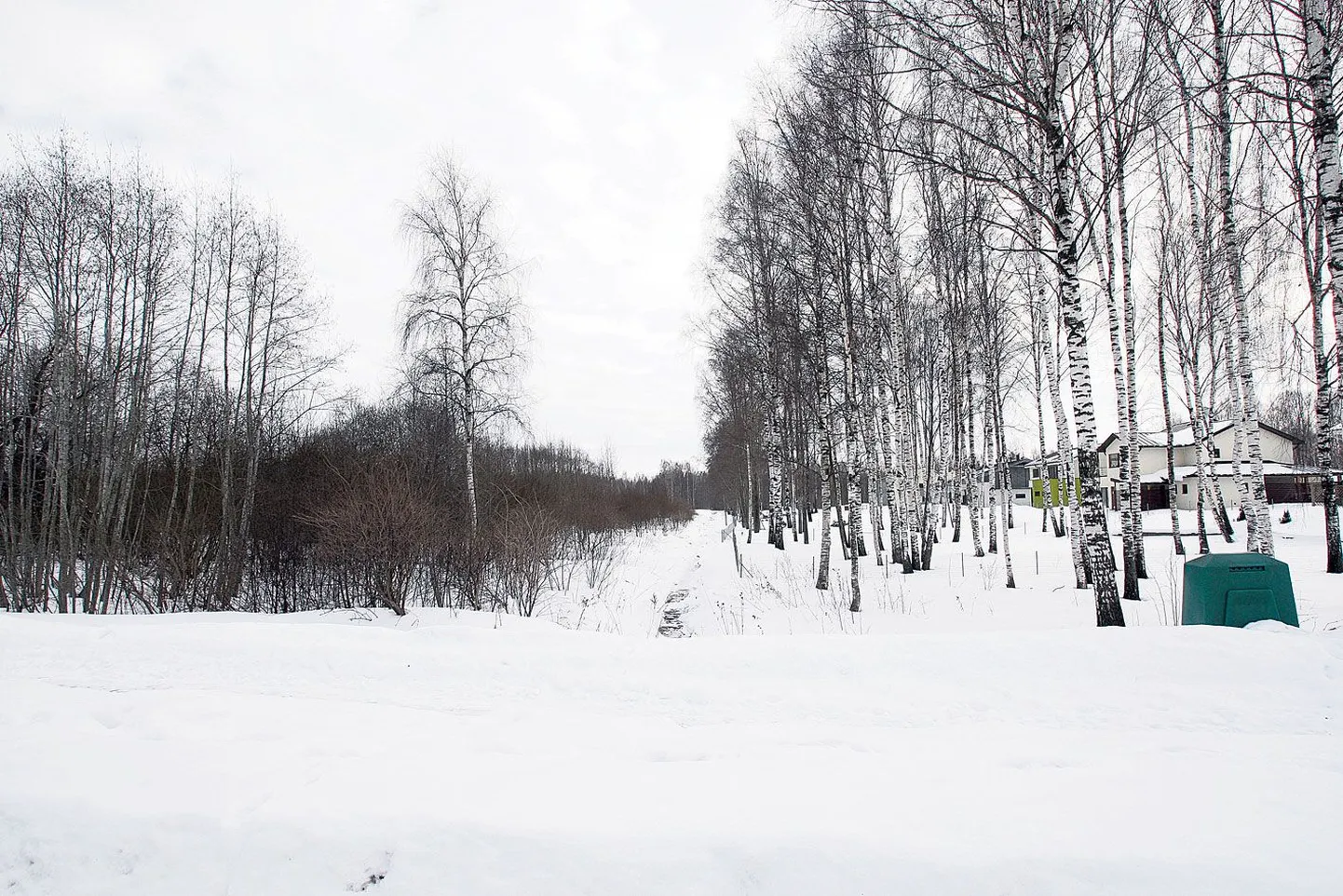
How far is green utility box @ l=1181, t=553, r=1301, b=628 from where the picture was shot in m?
4.59

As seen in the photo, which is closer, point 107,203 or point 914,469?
point 107,203

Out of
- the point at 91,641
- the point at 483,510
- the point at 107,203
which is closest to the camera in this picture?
the point at 91,641

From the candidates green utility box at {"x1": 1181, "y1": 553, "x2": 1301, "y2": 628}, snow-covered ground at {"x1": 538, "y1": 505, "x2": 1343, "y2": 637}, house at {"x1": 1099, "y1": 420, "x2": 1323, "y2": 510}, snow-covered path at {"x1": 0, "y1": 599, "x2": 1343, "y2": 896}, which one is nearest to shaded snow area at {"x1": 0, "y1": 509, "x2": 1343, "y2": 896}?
snow-covered path at {"x1": 0, "y1": 599, "x2": 1343, "y2": 896}

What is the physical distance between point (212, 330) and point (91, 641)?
13.1 metres

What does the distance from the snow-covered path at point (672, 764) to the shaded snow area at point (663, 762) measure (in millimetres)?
15

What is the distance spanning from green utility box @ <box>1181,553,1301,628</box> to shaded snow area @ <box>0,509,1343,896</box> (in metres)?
0.21

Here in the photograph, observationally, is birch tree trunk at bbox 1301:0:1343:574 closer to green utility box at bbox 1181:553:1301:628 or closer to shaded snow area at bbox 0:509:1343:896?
green utility box at bbox 1181:553:1301:628

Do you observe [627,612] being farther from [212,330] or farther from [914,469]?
[212,330]

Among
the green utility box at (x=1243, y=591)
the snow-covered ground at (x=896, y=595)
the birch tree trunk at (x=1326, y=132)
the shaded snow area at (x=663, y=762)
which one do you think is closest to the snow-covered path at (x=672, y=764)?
the shaded snow area at (x=663, y=762)

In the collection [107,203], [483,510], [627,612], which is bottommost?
[627,612]

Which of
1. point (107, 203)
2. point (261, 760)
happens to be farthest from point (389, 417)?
point (261, 760)

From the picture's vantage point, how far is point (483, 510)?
15.7m

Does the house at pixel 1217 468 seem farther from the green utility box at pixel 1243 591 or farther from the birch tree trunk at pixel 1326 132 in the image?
the green utility box at pixel 1243 591

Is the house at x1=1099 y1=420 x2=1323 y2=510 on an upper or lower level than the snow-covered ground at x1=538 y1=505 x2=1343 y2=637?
upper
